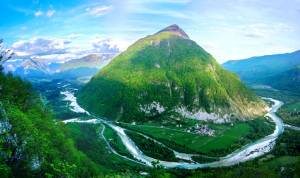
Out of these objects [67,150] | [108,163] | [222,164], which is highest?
[67,150]

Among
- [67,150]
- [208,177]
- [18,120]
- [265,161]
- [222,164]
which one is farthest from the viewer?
[222,164]

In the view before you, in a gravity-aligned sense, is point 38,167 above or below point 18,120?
below

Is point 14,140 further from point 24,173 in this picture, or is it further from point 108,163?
point 108,163

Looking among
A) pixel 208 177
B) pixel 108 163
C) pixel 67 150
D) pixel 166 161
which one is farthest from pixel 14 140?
pixel 166 161

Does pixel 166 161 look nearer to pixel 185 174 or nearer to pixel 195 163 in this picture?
pixel 195 163

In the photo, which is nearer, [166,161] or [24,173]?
[24,173]

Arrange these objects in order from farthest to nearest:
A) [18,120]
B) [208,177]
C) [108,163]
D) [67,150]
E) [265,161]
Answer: [265,161] < [108,163] < [208,177] < [67,150] < [18,120]

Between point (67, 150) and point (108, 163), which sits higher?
point (67, 150)

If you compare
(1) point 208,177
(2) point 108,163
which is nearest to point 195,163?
(2) point 108,163

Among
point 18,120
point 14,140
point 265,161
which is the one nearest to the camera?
point 14,140
